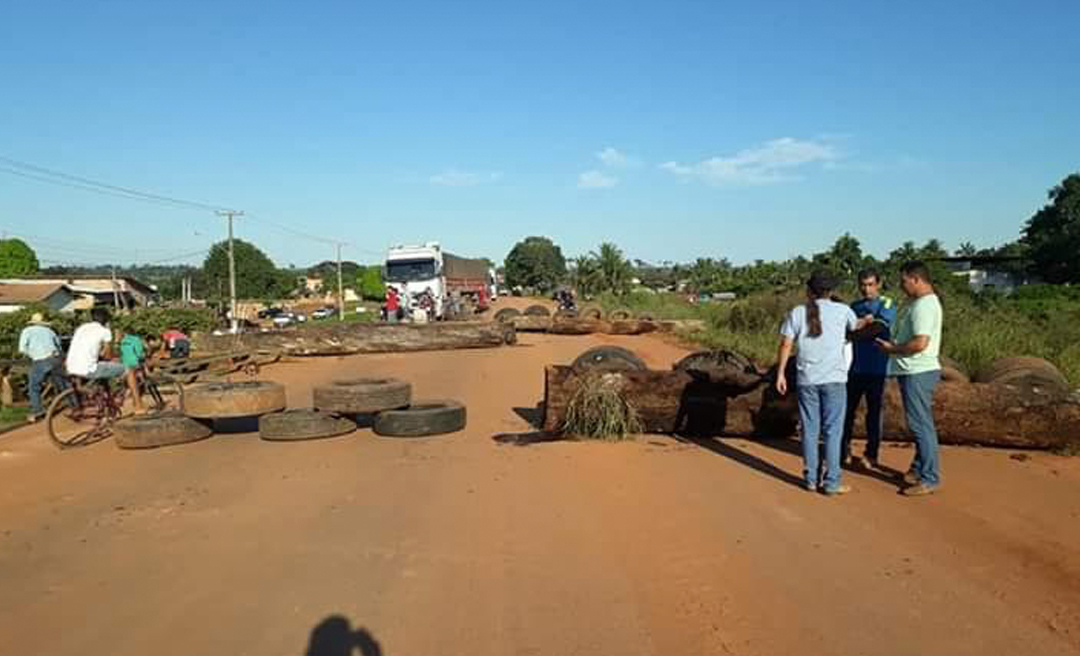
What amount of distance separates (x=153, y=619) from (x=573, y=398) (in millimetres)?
5020

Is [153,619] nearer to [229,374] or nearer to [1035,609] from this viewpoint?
[1035,609]

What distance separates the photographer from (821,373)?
612cm

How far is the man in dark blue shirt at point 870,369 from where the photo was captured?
6.79 m

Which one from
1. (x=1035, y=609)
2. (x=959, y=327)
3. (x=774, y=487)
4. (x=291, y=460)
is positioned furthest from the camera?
(x=959, y=327)

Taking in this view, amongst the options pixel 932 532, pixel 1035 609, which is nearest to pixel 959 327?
pixel 932 532

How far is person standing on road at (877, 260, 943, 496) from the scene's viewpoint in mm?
6035

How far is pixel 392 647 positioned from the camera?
12.1ft

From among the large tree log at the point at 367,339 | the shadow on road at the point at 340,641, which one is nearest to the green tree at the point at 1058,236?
the large tree log at the point at 367,339

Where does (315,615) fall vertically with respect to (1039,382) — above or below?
below

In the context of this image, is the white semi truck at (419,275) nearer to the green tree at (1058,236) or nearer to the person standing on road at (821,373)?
the person standing on road at (821,373)

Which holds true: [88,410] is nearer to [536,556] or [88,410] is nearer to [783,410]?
[536,556]

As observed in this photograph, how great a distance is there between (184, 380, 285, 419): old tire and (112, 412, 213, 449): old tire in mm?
218

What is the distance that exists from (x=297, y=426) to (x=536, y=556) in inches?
193

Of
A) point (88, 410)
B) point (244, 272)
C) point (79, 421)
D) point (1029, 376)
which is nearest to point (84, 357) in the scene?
point (88, 410)
